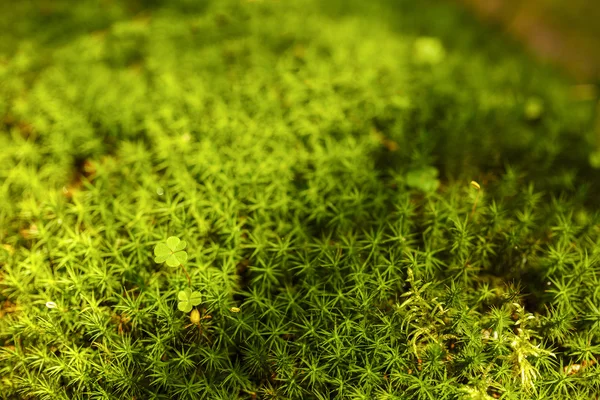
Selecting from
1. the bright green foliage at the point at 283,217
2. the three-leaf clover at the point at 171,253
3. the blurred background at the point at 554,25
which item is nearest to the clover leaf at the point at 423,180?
the bright green foliage at the point at 283,217

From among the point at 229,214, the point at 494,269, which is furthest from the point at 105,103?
the point at 494,269

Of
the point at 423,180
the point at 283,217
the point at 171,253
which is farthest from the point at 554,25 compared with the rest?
the point at 171,253

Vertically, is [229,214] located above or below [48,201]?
below

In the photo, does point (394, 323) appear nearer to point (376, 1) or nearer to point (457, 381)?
point (457, 381)

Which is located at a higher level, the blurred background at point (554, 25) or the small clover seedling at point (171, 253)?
the small clover seedling at point (171, 253)

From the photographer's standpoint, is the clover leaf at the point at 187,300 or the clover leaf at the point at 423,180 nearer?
the clover leaf at the point at 187,300

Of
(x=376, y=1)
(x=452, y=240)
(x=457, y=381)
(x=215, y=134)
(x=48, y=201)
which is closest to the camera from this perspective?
(x=457, y=381)

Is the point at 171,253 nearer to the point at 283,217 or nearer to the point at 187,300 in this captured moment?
the point at 187,300

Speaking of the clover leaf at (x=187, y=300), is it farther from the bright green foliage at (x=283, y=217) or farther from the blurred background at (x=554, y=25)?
the blurred background at (x=554, y=25)
